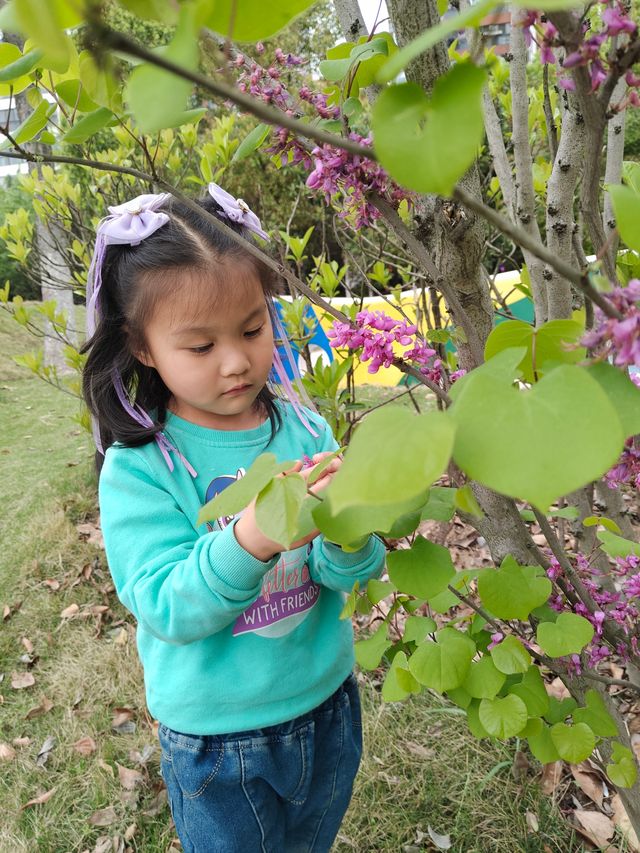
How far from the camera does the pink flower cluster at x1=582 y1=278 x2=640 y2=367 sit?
0.41 metres

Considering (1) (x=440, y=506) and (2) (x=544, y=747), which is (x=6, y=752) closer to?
(2) (x=544, y=747)

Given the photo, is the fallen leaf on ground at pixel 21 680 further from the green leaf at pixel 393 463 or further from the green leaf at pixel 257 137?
the green leaf at pixel 393 463

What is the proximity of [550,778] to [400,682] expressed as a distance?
1.14 metres

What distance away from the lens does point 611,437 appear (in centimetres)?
35

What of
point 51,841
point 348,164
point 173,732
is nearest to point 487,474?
point 348,164

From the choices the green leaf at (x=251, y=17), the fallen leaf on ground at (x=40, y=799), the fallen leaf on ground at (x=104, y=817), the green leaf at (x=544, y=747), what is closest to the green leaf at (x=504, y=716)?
the green leaf at (x=544, y=747)

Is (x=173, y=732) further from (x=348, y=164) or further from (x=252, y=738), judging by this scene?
(x=348, y=164)

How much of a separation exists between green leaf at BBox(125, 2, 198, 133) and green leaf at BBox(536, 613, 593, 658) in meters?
0.77

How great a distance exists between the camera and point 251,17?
14.9 inches

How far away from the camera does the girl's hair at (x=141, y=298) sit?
1.21 m

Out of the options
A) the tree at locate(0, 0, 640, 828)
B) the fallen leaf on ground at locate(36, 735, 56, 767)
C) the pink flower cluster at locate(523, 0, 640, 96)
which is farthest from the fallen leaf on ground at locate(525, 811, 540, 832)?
the pink flower cluster at locate(523, 0, 640, 96)

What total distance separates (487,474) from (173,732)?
3.90ft

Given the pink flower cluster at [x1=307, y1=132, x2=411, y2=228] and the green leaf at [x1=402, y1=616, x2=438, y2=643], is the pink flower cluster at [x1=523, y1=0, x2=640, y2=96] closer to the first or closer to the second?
the pink flower cluster at [x1=307, y1=132, x2=411, y2=228]

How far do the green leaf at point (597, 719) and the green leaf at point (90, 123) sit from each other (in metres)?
0.99
